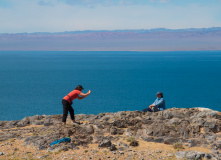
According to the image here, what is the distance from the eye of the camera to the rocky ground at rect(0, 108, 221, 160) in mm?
12414

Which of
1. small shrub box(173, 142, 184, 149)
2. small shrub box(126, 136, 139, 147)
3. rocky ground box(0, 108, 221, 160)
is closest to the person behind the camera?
rocky ground box(0, 108, 221, 160)

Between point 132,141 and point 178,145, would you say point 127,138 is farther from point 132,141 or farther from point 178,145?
point 178,145

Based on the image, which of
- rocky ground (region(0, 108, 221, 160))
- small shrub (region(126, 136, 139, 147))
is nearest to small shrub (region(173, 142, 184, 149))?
rocky ground (region(0, 108, 221, 160))

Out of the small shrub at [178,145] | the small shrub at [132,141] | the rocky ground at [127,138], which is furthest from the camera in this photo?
the small shrub at [132,141]

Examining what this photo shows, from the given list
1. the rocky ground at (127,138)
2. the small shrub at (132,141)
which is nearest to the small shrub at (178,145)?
the rocky ground at (127,138)

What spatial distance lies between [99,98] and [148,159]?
59619 millimetres

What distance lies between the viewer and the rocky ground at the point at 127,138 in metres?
12.4

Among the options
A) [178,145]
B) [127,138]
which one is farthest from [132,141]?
[178,145]

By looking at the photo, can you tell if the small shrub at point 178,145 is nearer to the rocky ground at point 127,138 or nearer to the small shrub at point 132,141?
the rocky ground at point 127,138

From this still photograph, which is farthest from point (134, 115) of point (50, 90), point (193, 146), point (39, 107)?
point (50, 90)

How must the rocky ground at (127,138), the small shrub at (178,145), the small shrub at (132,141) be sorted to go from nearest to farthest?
the rocky ground at (127,138), the small shrub at (178,145), the small shrub at (132,141)

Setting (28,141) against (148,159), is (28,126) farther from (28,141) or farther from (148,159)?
(148,159)

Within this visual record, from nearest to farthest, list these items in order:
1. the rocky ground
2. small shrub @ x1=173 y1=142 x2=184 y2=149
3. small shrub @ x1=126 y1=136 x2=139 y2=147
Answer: the rocky ground < small shrub @ x1=173 y1=142 x2=184 y2=149 < small shrub @ x1=126 y1=136 x2=139 y2=147

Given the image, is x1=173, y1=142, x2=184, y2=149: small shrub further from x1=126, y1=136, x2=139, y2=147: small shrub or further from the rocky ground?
x1=126, y1=136, x2=139, y2=147: small shrub
